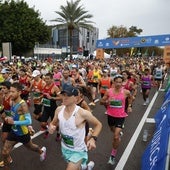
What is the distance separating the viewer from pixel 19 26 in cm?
4291

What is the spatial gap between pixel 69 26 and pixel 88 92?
29792mm

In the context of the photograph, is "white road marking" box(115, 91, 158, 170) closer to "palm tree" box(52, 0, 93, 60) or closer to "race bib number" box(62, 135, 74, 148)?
"race bib number" box(62, 135, 74, 148)

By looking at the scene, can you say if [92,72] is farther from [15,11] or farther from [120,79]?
[15,11]

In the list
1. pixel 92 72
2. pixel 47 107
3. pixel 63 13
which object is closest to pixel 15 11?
pixel 63 13

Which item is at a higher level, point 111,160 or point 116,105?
point 116,105

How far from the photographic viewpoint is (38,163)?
19.9ft

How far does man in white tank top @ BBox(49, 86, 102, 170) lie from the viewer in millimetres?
4016

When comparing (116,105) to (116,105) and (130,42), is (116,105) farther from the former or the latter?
(130,42)

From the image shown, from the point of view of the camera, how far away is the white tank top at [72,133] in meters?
4.04

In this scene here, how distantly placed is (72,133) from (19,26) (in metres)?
41.0

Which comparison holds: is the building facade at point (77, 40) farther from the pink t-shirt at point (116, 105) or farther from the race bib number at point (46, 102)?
the pink t-shirt at point (116, 105)

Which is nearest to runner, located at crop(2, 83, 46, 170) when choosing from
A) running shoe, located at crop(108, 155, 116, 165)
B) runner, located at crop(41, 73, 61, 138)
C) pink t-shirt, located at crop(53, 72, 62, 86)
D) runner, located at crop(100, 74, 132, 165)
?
running shoe, located at crop(108, 155, 116, 165)

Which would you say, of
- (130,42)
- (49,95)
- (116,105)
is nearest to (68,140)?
(116,105)

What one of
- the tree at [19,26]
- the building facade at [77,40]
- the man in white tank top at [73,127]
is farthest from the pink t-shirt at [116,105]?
the building facade at [77,40]
